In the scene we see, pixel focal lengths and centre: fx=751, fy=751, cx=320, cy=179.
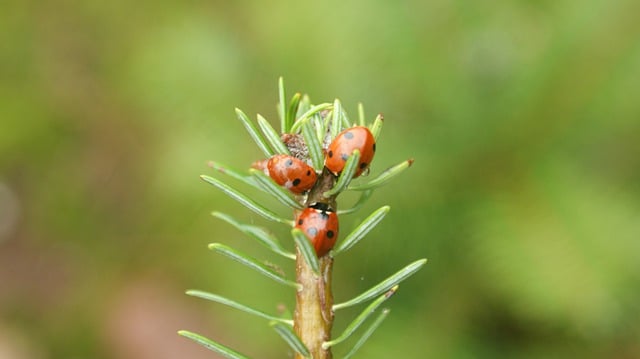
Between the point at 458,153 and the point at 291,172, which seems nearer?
the point at 291,172

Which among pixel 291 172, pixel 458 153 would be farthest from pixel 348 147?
pixel 458 153

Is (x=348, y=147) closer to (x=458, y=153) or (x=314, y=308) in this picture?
(x=314, y=308)

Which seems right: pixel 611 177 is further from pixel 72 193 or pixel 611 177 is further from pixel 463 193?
pixel 72 193

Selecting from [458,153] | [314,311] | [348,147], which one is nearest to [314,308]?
[314,311]

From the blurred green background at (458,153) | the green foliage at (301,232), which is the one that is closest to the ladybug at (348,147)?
the green foliage at (301,232)

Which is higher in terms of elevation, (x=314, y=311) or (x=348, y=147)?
(x=348, y=147)

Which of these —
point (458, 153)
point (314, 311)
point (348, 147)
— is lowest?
point (314, 311)

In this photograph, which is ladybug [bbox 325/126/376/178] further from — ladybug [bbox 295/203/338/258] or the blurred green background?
the blurred green background
